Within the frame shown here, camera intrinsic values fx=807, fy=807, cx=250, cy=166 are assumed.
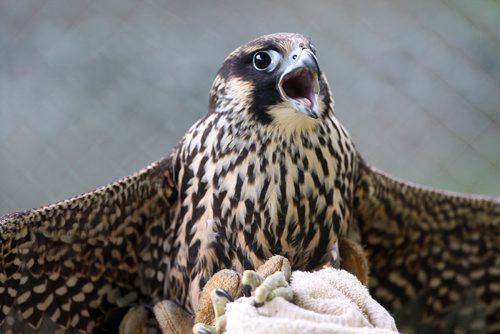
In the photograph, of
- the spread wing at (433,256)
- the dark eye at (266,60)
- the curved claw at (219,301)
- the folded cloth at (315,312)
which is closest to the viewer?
the folded cloth at (315,312)

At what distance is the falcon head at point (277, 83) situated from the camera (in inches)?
84.7

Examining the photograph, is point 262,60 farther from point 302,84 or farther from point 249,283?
point 249,283

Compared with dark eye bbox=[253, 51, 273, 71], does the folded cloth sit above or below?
below

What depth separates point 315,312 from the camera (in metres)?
1.62

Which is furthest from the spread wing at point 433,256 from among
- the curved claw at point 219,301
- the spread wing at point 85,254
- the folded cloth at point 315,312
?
the curved claw at point 219,301

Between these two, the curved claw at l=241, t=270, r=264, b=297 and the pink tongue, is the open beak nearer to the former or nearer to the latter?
the pink tongue

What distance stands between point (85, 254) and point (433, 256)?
1152mm

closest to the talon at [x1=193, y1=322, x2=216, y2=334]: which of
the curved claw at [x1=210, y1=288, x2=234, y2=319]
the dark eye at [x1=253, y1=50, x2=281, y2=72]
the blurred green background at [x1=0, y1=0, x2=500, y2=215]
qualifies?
the curved claw at [x1=210, y1=288, x2=234, y2=319]

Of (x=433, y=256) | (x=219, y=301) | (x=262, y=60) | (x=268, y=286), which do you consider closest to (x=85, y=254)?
(x=262, y=60)

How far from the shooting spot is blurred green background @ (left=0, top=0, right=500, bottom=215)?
11.8 feet

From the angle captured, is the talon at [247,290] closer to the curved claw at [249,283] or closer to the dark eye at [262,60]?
the curved claw at [249,283]

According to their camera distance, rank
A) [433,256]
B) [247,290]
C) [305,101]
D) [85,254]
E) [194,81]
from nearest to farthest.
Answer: [247,290] → [305,101] → [85,254] → [433,256] → [194,81]

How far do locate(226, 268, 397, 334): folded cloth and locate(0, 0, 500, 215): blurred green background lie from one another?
1.93 meters

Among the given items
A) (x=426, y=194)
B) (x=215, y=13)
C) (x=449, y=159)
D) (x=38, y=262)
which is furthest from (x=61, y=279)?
(x=449, y=159)
